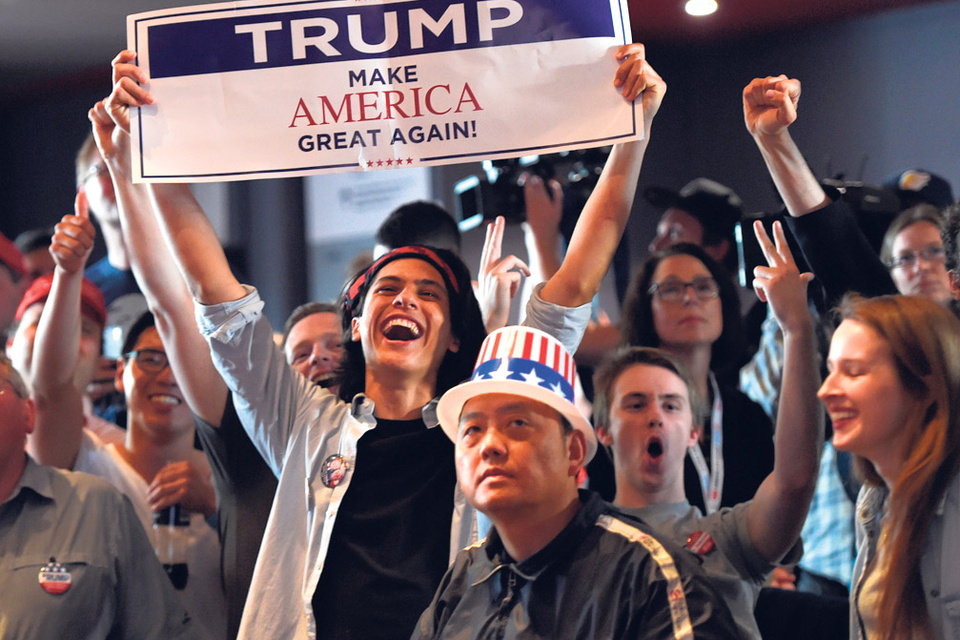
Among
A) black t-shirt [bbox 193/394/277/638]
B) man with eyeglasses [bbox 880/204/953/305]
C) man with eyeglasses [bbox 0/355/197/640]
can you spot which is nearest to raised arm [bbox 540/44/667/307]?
black t-shirt [bbox 193/394/277/638]

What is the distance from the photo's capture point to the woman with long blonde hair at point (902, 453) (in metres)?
2.06

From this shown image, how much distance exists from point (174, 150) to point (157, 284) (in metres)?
0.35

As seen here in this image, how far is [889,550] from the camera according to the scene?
212cm

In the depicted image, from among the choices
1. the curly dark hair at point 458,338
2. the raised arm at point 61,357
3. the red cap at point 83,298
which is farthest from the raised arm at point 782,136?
the red cap at point 83,298

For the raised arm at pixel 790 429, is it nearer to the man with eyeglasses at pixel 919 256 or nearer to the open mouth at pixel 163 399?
the man with eyeglasses at pixel 919 256

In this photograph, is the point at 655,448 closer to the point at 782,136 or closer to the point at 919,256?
the point at 782,136

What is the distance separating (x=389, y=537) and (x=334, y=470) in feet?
0.68

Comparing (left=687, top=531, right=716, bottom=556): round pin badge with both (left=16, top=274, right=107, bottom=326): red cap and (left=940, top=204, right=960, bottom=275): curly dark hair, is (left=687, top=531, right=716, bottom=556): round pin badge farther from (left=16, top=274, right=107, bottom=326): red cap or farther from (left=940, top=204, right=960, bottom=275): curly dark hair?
(left=16, top=274, right=107, bottom=326): red cap

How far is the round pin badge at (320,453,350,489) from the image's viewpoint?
242 cm

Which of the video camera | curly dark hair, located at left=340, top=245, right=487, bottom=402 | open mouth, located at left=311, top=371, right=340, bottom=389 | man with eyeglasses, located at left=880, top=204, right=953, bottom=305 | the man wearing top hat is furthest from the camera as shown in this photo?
the video camera

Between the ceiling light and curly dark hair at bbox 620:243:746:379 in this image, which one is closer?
curly dark hair at bbox 620:243:746:379

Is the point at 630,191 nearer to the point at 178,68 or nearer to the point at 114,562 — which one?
the point at 178,68

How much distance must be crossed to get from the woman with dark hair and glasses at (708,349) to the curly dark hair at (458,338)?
68 cm

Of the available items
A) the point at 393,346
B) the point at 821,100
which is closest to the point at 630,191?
the point at 393,346
